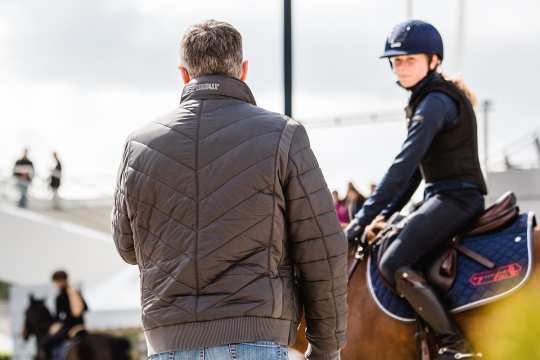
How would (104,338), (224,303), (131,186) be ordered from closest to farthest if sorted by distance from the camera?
(224,303) < (131,186) < (104,338)

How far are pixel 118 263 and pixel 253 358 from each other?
24410 mm

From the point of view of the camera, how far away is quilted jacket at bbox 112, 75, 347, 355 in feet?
11.8

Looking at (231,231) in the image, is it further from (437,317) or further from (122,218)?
(437,317)

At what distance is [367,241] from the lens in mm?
6348

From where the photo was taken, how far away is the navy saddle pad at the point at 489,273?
5965 mm

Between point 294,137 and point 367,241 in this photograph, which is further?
point 367,241

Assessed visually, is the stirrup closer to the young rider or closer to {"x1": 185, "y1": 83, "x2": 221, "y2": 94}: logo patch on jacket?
the young rider

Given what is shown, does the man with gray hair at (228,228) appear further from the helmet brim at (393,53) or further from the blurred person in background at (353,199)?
the blurred person in background at (353,199)

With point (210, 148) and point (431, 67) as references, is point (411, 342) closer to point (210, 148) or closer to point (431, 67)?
point (431, 67)

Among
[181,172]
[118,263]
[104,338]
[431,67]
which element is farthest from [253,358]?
[118,263]

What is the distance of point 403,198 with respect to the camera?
662 cm

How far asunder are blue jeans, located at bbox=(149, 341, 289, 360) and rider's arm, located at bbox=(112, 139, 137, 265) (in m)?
0.47

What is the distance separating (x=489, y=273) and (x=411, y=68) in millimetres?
1159

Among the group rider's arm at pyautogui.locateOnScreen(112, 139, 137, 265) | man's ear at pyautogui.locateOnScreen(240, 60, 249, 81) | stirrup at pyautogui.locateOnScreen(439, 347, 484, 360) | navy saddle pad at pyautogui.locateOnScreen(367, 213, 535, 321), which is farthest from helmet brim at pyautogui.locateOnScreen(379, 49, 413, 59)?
rider's arm at pyautogui.locateOnScreen(112, 139, 137, 265)
